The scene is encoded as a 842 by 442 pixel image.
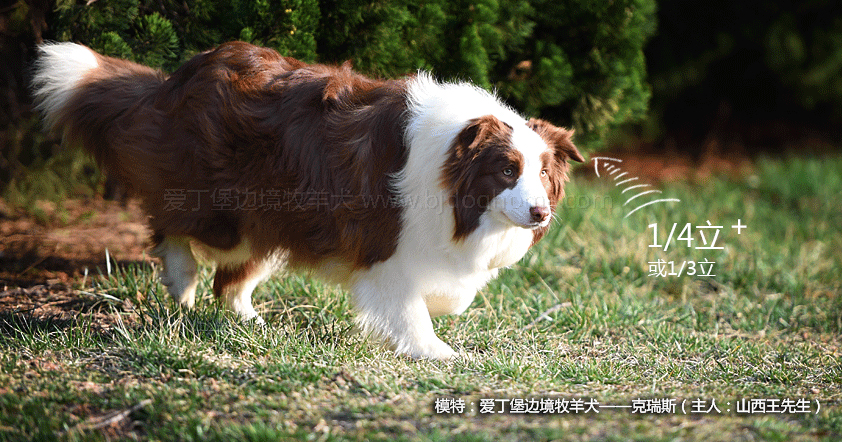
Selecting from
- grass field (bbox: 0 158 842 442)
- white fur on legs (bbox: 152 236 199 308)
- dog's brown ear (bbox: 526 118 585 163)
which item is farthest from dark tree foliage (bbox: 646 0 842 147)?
white fur on legs (bbox: 152 236 199 308)

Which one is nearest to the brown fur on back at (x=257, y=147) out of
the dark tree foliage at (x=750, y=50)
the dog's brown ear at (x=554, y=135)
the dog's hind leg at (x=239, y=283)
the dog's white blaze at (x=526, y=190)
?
the dog's hind leg at (x=239, y=283)

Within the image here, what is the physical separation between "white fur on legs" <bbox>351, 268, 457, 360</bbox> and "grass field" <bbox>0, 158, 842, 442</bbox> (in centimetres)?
9

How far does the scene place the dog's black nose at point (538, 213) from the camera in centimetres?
329

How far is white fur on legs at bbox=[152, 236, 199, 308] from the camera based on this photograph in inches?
163

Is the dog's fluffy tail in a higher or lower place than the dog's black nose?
lower

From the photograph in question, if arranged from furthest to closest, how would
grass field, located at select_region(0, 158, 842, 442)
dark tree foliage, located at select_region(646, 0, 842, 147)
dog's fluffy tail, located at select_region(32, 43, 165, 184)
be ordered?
dark tree foliage, located at select_region(646, 0, 842, 147) < dog's fluffy tail, located at select_region(32, 43, 165, 184) < grass field, located at select_region(0, 158, 842, 442)

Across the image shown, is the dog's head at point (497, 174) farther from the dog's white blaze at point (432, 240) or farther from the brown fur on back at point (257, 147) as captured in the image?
the brown fur on back at point (257, 147)

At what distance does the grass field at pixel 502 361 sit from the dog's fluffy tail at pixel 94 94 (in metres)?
0.90

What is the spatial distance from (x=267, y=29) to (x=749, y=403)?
127 inches

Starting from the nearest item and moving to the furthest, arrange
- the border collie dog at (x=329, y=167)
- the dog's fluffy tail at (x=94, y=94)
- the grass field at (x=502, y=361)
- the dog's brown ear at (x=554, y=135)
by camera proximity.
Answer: the grass field at (x=502, y=361)
the border collie dog at (x=329, y=167)
the dog's brown ear at (x=554, y=135)
the dog's fluffy tail at (x=94, y=94)

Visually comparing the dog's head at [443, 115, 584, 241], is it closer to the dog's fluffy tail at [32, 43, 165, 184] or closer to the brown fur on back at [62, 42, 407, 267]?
the brown fur on back at [62, 42, 407, 267]

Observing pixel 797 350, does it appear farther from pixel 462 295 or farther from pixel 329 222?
pixel 329 222

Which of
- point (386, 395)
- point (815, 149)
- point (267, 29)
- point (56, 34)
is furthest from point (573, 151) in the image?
point (815, 149)

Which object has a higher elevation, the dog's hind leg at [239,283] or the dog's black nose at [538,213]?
the dog's black nose at [538,213]
